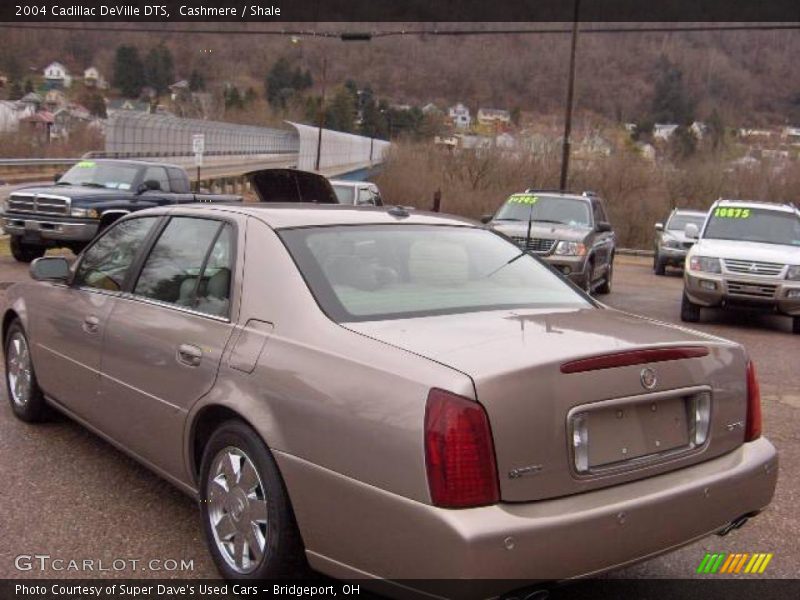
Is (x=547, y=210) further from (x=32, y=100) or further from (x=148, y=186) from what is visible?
(x=32, y=100)

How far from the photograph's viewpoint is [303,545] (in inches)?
114

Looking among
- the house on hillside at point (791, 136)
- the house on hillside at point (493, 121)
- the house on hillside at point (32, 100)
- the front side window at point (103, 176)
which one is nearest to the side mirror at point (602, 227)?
the front side window at point (103, 176)

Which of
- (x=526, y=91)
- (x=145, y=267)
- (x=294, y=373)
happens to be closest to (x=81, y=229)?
(x=145, y=267)

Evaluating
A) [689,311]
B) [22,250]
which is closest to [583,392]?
[689,311]

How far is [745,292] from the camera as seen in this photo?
1063 cm

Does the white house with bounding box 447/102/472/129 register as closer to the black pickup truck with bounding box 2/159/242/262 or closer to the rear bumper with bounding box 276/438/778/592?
the black pickup truck with bounding box 2/159/242/262

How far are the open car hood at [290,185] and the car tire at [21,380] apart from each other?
425 centimetres

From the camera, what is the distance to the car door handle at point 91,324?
4203 millimetres

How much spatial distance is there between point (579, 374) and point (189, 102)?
63858mm

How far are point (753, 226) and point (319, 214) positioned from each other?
9.71m

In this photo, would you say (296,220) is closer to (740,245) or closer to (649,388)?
(649,388)

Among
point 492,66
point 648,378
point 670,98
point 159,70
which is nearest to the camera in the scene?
point 648,378

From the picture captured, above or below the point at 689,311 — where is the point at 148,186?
above
